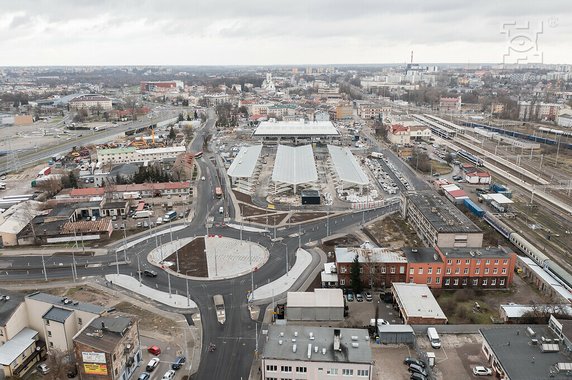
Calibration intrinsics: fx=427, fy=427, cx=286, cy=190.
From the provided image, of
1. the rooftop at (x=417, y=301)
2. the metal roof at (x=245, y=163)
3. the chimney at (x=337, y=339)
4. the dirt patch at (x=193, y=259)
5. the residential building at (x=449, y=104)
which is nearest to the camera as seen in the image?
the chimney at (x=337, y=339)

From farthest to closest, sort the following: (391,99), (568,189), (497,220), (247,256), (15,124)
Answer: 1. (391,99)
2. (15,124)
3. (568,189)
4. (497,220)
5. (247,256)

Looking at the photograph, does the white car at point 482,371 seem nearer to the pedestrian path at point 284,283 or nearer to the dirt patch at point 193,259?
the pedestrian path at point 284,283

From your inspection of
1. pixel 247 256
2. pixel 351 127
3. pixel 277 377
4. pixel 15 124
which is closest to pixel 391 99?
pixel 351 127

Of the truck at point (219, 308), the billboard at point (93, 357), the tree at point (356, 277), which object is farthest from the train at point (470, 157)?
the billboard at point (93, 357)

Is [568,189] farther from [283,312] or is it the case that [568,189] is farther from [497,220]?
[283,312]

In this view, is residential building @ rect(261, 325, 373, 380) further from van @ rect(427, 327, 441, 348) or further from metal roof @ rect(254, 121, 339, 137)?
metal roof @ rect(254, 121, 339, 137)
